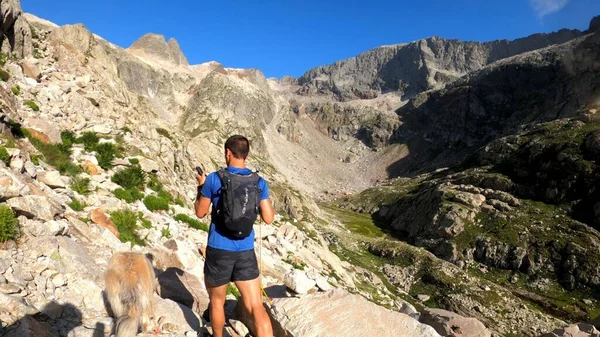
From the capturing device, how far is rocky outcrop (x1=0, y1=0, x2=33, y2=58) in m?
23.8

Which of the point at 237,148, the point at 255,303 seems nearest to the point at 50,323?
the point at 255,303

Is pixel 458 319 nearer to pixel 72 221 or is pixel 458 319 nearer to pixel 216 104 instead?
pixel 72 221

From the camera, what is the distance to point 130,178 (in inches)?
658

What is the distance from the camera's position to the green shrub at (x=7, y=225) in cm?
809

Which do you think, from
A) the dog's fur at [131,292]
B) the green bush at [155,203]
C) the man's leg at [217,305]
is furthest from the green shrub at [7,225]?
the green bush at [155,203]

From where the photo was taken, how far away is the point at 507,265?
2921 inches

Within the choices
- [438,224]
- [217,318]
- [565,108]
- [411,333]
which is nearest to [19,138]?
[217,318]

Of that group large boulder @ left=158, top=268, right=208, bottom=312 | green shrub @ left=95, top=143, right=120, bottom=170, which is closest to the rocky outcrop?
green shrub @ left=95, top=143, right=120, bottom=170

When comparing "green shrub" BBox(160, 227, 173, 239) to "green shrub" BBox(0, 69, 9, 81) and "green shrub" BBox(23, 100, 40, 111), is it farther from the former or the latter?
"green shrub" BBox(0, 69, 9, 81)

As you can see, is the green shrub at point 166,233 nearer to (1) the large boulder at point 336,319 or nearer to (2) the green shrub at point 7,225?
(2) the green shrub at point 7,225

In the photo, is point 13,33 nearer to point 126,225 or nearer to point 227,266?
point 126,225

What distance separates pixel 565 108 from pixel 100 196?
213 meters

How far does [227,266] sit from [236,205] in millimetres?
1355

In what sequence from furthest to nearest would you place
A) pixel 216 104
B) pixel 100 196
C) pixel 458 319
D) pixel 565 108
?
pixel 216 104 → pixel 565 108 → pixel 458 319 → pixel 100 196
